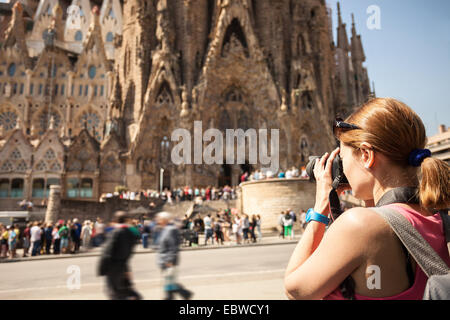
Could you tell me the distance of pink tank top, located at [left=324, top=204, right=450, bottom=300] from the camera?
3.26 feet

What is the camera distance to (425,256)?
958 mm

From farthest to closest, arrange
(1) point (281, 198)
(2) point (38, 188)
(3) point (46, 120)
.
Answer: (3) point (46, 120), (2) point (38, 188), (1) point (281, 198)

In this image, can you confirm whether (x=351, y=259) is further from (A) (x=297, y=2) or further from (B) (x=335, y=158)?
(A) (x=297, y=2)

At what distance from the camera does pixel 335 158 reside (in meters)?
1.28

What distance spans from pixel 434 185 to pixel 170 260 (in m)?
4.05

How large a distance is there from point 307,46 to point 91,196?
23100 mm

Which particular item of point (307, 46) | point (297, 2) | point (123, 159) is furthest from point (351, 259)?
point (297, 2)

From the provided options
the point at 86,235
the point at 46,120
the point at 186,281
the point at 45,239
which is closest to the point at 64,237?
A: the point at 45,239

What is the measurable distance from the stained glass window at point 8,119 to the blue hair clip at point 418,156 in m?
40.1

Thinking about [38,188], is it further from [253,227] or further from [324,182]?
[324,182]

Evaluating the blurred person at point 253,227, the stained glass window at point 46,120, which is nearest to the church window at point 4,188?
the stained glass window at point 46,120

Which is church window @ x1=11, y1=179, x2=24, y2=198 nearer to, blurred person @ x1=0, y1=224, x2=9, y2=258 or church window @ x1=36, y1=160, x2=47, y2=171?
church window @ x1=36, y1=160, x2=47, y2=171

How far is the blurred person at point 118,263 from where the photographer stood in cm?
390
